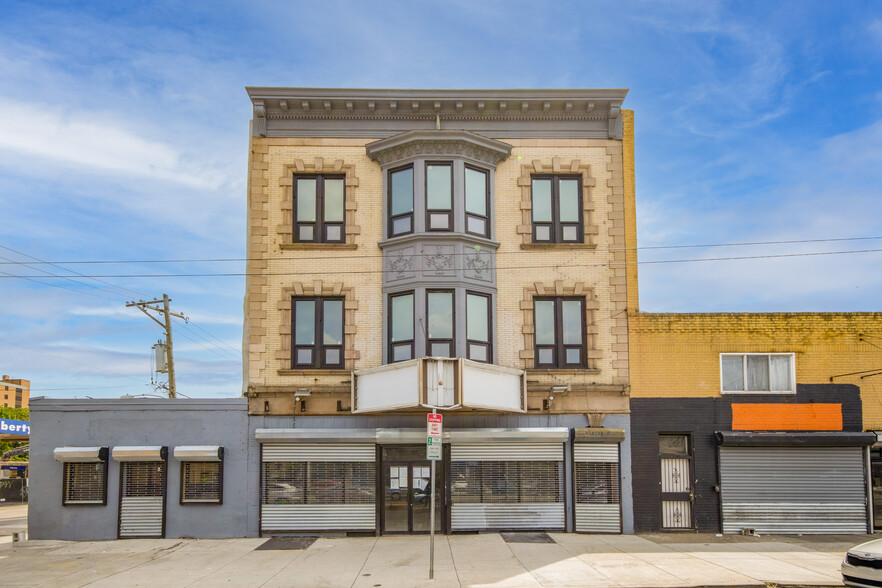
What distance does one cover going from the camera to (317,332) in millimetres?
19969

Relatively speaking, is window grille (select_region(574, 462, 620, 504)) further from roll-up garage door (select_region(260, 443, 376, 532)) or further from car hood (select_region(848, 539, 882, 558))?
car hood (select_region(848, 539, 882, 558))

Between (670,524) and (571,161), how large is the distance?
9.95m

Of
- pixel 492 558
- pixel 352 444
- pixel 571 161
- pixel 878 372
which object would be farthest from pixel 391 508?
pixel 878 372

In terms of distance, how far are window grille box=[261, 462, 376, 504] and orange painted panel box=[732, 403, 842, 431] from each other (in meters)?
9.77

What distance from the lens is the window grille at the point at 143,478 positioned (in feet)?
63.7

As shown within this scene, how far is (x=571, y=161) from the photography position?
20.7m

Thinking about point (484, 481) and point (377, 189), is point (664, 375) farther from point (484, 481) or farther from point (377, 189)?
point (377, 189)

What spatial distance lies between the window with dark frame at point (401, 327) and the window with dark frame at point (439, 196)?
2.00m

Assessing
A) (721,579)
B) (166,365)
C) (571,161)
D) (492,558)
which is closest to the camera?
(721,579)

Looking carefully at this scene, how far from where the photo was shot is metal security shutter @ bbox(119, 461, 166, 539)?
63.2 feet

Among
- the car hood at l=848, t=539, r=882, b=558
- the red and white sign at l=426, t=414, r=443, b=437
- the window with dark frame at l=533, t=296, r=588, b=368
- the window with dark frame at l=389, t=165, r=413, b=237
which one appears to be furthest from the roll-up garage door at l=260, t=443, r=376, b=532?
the car hood at l=848, t=539, r=882, b=558

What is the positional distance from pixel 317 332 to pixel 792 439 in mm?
12574

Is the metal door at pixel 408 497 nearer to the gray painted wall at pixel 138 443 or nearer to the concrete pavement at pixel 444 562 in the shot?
the concrete pavement at pixel 444 562

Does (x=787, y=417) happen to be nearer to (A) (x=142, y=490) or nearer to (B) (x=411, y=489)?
(B) (x=411, y=489)
